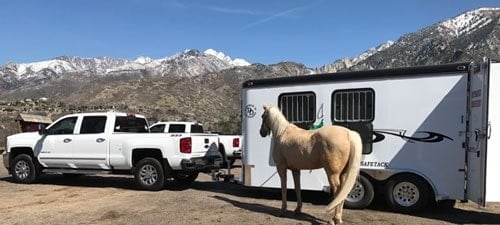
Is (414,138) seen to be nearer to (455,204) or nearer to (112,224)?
(455,204)

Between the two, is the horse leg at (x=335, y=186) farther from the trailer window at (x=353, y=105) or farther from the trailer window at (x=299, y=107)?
the trailer window at (x=299, y=107)

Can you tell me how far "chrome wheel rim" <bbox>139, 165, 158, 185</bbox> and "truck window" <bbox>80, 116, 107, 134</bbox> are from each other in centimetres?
167

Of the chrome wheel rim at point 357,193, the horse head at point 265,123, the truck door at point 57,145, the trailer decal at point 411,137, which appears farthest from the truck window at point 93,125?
the trailer decal at point 411,137

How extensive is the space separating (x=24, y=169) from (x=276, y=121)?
8322 millimetres

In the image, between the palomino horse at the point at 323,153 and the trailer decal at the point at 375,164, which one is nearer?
the palomino horse at the point at 323,153

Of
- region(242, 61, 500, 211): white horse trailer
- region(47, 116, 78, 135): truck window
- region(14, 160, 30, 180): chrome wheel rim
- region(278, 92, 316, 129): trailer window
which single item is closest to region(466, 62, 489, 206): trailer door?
region(242, 61, 500, 211): white horse trailer

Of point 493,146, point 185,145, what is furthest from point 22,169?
point 493,146

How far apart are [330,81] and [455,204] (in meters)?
3.56

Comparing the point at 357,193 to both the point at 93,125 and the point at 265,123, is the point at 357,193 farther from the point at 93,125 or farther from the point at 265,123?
the point at 93,125

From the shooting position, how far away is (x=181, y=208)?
414 inches

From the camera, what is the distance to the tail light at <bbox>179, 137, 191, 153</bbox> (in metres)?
12.8

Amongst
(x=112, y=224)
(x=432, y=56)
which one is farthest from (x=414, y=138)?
(x=432, y=56)

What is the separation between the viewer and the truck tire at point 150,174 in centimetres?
1287

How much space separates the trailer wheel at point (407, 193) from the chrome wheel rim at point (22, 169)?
9.72 m
